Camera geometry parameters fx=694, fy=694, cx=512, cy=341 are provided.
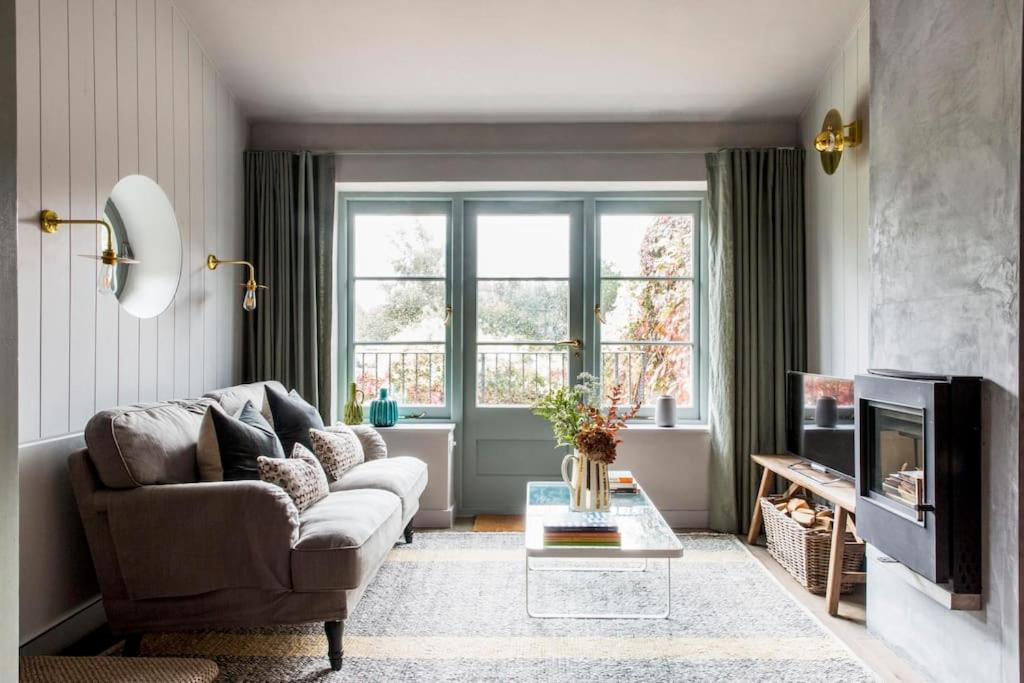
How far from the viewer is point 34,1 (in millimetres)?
2264

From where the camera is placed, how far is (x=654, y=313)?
4406 millimetres

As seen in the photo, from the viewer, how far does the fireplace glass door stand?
2166 millimetres

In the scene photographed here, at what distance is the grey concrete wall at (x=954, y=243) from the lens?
1.85m

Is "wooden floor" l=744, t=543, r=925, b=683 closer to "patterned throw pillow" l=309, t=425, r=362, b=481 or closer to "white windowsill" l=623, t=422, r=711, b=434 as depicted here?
"white windowsill" l=623, t=422, r=711, b=434

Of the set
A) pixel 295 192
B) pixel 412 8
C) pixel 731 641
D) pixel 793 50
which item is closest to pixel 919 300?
pixel 731 641

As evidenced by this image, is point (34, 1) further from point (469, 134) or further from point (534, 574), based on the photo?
point (534, 574)

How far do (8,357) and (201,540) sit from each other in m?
1.44

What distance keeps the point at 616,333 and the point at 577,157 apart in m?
1.11

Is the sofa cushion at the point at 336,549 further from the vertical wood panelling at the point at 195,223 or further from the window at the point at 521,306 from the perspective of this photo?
the window at the point at 521,306

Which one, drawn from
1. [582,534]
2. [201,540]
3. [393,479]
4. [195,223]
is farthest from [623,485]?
[195,223]

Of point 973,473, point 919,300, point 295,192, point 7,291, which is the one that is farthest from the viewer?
point 295,192

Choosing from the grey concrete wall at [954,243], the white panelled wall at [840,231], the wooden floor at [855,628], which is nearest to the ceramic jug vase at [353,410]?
the wooden floor at [855,628]

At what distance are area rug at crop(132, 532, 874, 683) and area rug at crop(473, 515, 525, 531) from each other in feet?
2.60

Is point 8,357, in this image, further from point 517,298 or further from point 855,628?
point 517,298
